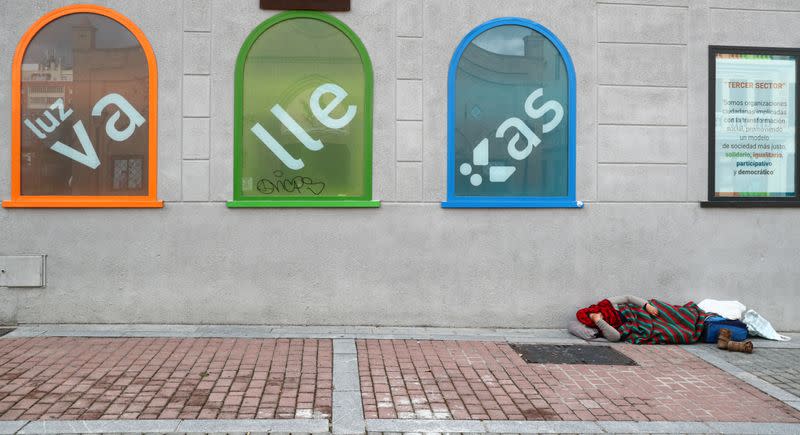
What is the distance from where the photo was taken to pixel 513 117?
7973mm

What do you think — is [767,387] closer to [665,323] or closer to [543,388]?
[665,323]

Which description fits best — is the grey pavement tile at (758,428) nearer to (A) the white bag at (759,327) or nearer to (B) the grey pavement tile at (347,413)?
(B) the grey pavement tile at (347,413)

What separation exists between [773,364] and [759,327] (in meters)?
1.14

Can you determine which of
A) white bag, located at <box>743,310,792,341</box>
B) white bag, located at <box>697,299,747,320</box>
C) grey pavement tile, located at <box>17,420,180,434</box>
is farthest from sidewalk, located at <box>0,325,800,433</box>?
white bag, located at <box>697,299,747,320</box>

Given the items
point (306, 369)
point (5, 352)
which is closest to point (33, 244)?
point (5, 352)

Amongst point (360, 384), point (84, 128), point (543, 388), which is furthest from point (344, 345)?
point (84, 128)

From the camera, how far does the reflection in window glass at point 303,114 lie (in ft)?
25.5

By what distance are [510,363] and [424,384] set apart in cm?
111

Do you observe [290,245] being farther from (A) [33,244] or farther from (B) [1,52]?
(B) [1,52]

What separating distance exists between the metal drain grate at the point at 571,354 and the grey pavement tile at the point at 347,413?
78.8 inches

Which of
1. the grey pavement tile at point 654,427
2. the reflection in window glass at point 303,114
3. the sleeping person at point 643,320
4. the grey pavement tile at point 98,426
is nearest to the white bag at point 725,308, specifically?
the sleeping person at point 643,320

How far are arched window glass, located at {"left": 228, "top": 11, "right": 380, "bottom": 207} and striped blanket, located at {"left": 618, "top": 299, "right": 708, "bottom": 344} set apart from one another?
10.1 ft

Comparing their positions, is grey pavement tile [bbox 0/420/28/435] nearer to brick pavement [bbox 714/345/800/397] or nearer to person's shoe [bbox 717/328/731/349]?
brick pavement [bbox 714/345/800/397]

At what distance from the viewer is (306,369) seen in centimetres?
603
